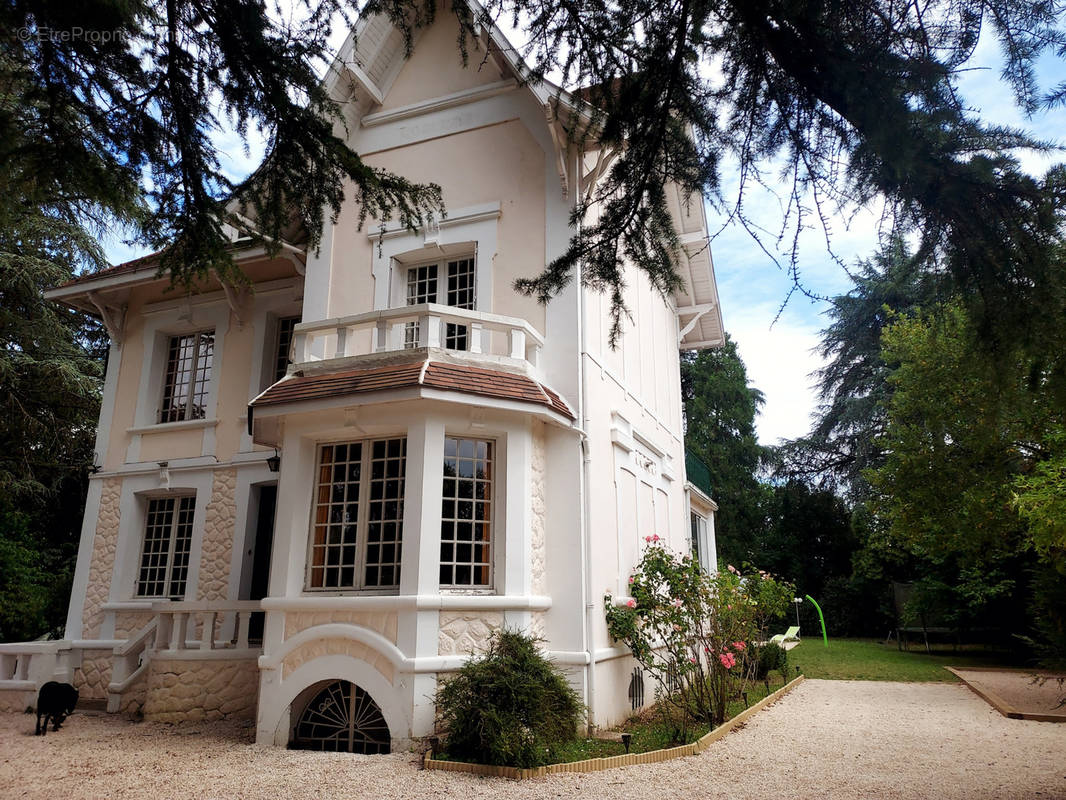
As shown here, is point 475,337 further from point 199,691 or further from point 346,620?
point 199,691

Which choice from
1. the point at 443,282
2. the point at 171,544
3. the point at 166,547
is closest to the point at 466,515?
the point at 443,282

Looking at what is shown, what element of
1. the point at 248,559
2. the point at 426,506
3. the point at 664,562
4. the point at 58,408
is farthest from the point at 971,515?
the point at 58,408

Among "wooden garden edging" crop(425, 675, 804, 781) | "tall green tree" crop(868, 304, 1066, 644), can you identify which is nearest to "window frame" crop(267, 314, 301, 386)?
"wooden garden edging" crop(425, 675, 804, 781)

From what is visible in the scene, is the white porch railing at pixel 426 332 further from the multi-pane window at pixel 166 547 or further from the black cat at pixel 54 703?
the black cat at pixel 54 703

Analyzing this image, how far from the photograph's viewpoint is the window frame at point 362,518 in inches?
323

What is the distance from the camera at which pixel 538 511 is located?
8828 millimetres

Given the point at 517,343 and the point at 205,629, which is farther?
the point at 205,629

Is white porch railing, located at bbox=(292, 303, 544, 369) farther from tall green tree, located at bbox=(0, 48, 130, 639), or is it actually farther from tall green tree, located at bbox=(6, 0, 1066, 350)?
tall green tree, located at bbox=(0, 48, 130, 639)

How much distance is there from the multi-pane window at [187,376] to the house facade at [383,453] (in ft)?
0.13

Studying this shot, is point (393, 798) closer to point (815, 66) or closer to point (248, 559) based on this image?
point (815, 66)

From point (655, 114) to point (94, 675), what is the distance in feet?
38.5

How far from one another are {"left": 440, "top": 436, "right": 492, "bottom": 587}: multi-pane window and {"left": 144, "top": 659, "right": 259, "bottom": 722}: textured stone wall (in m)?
3.48

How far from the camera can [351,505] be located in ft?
28.3

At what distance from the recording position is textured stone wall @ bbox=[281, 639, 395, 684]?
7.66 metres
